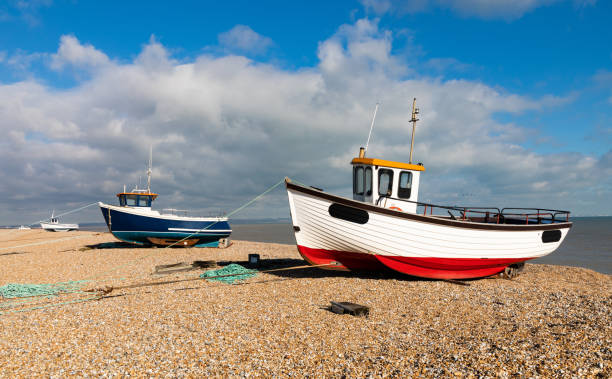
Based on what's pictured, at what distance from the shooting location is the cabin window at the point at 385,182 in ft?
39.7

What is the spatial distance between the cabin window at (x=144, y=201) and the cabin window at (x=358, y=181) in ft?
56.6

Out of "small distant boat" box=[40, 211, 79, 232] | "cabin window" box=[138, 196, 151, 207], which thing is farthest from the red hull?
"small distant boat" box=[40, 211, 79, 232]

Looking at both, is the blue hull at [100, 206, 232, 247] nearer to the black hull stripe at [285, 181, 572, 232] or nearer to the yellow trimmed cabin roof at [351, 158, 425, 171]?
the black hull stripe at [285, 181, 572, 232]

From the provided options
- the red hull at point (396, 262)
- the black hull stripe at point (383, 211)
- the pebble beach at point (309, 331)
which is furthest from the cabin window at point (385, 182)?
the pebble beach at point (309, 331)

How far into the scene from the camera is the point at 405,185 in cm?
1252

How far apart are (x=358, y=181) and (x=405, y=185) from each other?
1858mm

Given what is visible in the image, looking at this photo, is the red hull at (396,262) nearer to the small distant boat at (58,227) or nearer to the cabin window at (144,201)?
the cabin window at (144,201)

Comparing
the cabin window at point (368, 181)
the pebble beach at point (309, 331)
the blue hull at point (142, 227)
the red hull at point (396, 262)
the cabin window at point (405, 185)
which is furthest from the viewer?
the blue hull at point (142, 227)

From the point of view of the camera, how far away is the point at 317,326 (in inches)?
263

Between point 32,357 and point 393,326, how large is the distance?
258 inches

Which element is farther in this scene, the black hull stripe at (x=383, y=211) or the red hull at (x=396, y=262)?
the red hull at (x=396, y=262)

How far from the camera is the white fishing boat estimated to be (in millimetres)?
10680

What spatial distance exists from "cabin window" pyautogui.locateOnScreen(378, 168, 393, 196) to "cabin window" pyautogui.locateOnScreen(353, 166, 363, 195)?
0.74m

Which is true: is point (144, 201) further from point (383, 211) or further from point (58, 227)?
point (58, 227)
